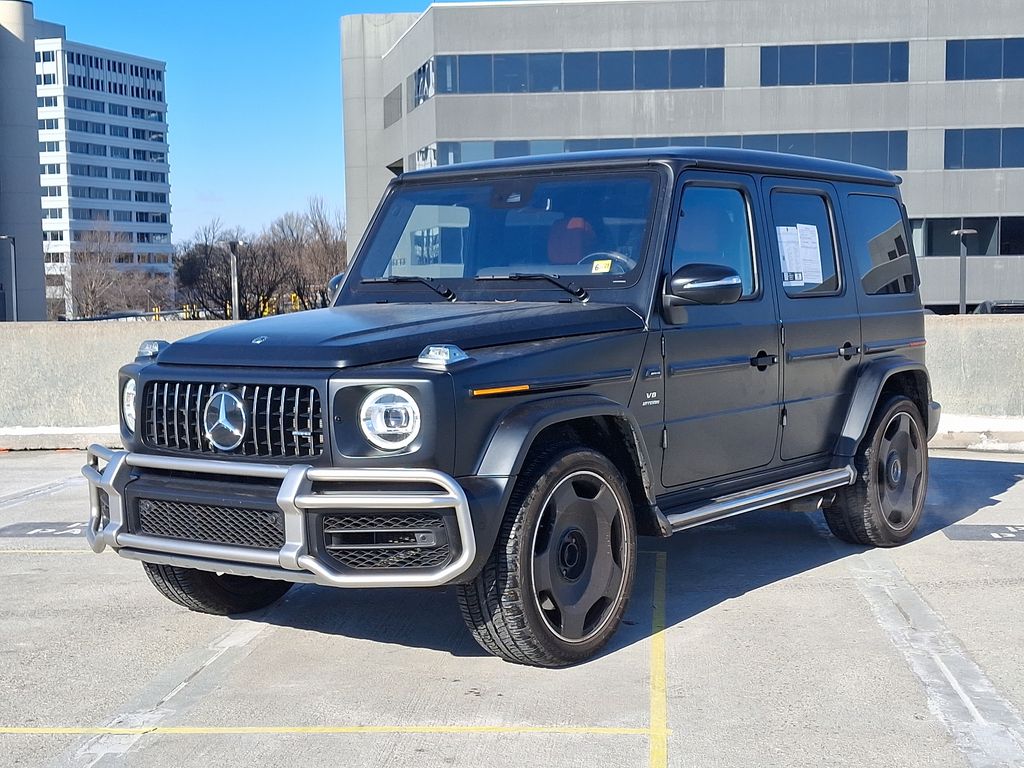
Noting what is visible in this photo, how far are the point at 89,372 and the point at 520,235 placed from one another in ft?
27.8

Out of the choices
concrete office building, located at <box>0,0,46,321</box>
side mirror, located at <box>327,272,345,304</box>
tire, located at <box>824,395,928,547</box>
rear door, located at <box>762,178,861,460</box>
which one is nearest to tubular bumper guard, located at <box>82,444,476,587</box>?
side mirror, located at <box>327,272,345,304</box>

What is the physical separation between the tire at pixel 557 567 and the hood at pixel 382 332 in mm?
540

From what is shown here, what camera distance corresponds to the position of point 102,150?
17138 cm

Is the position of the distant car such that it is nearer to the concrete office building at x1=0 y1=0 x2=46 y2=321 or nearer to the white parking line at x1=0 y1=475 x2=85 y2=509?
the white parking line at x1=0 y1=475 x2=85 y2=509

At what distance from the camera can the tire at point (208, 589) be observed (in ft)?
19.1

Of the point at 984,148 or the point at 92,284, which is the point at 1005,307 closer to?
the point at 984,148

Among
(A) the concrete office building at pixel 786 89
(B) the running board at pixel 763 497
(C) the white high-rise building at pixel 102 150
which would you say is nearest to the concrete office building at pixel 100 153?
(C) the white high-rise building at pixel 102 150

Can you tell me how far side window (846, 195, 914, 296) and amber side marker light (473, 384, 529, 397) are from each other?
10.3 feet

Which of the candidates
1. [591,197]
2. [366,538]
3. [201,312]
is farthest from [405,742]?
[201,312]

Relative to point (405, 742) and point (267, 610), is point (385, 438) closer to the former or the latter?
point (405, 742)

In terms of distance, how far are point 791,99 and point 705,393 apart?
5086 cm

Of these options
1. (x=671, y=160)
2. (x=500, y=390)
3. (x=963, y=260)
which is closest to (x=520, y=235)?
(x=671, y=160)

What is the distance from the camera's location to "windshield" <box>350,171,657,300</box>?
19.1 ft

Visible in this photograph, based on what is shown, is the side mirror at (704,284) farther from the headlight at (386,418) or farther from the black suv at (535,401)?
the headlight at (386,418)
